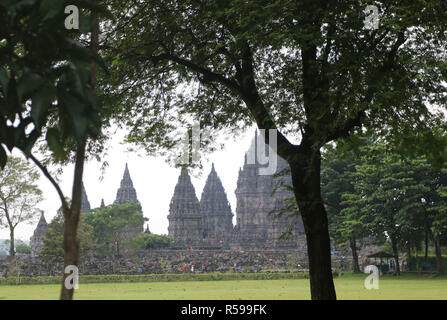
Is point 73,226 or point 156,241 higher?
point 73,226

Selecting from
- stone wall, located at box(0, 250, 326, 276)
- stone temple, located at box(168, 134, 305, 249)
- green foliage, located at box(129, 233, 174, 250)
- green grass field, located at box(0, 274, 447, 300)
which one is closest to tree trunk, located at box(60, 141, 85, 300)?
green grass field, located at box(0, 274, 447, 300)

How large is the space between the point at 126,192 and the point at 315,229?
7694cm

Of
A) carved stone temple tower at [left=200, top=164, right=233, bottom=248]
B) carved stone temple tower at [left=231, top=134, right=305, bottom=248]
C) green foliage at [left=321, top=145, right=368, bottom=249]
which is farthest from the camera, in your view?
carved stone temple tower at [left=200, top=164, right=233, bottom=248]

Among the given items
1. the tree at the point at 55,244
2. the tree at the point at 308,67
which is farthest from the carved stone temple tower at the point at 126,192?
the tree at the point at 308,67

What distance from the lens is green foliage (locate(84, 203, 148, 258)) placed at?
55.1m

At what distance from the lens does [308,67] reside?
9.85 m

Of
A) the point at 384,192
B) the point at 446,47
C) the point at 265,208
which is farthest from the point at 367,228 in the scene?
the point at 265,208

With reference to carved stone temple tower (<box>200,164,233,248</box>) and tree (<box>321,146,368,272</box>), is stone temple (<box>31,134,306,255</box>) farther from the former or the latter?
tree (<box>321,146,368,272</box>)

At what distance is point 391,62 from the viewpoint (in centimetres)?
919

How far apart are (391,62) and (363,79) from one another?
2.38 feet

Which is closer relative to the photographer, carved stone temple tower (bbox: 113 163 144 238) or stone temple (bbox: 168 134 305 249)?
stone temple (bbox: 168 134 305 249)

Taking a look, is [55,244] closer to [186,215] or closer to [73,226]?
[186,215]

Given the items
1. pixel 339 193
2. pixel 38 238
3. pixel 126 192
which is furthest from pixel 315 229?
pixel 126 192

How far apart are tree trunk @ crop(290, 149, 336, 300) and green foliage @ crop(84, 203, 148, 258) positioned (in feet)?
144
